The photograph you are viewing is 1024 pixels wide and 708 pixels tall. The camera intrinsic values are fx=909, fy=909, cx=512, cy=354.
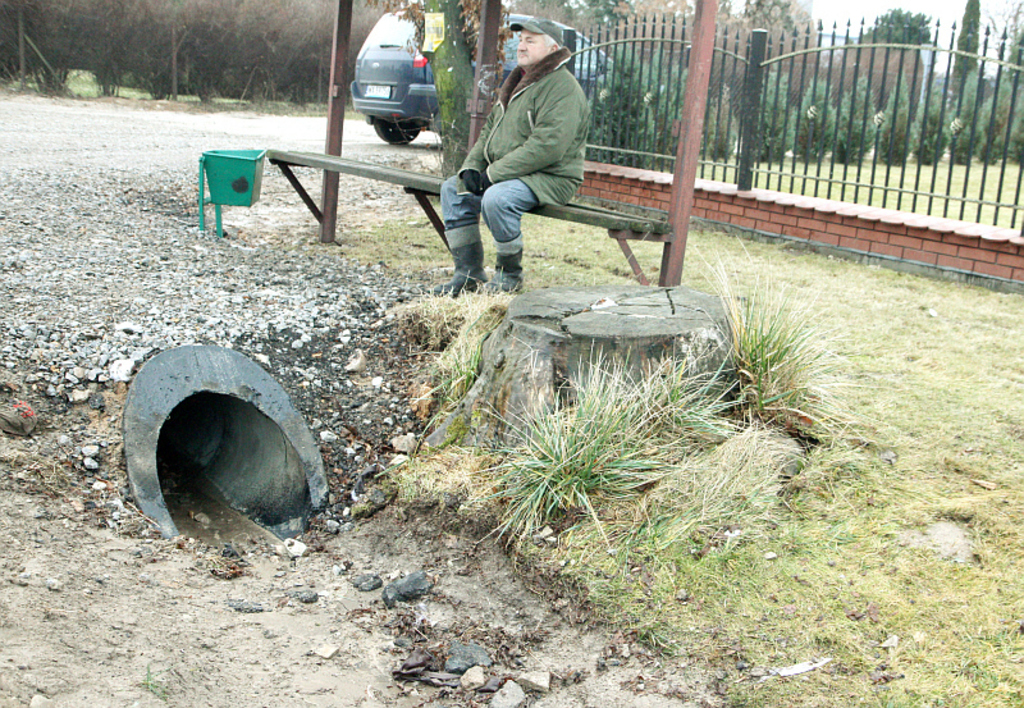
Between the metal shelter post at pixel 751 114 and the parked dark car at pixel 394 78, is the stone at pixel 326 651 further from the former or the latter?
the parked dark car at pixel 394 78

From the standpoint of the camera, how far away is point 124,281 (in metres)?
5.08

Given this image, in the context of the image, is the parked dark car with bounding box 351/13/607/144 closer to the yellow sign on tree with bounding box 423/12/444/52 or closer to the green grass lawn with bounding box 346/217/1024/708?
the yellow sign on tree with bounding box 423/12/444/52

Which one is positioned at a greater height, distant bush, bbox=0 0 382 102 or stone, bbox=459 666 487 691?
distant bush, bbox=0 0 382 102

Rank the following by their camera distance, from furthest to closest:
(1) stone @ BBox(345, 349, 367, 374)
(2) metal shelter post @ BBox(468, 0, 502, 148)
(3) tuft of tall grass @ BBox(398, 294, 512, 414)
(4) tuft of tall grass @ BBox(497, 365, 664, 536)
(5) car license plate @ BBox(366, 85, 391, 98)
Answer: (5) car license plate @ BBox(366, 85, 391, 98), (2) metal shelter post @ BBox(468, 0, 502, 148), (1) stone @ BBox(345, 349, 367, 374), (3) tuft of tall grass @ BBox(398, 294, 512, 414), (4) tuft of tall grass @ BBox(497, 365, 664, 536)

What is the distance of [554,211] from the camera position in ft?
17.4

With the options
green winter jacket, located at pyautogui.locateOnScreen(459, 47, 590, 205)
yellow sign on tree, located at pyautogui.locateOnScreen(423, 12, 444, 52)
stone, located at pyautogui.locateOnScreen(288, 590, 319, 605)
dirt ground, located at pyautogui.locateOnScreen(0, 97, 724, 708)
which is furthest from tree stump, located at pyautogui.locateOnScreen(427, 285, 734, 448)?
yellow sign on tree, located at pyautogui.locateOnScreen(423, 12, 444, 52)

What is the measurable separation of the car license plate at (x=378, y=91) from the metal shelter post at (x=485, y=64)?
6529mm

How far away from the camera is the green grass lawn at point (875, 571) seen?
258cm

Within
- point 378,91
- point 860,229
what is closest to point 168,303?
point 860,229

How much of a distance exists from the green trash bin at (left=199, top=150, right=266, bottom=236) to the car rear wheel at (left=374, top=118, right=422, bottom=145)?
23.5 feet

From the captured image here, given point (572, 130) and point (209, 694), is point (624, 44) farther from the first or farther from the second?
point (209, 694)

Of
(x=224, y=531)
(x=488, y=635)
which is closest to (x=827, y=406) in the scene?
(x=488, y=635)

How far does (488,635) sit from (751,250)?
18.4ft

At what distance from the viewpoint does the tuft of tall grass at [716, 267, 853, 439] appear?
3.86 meters
